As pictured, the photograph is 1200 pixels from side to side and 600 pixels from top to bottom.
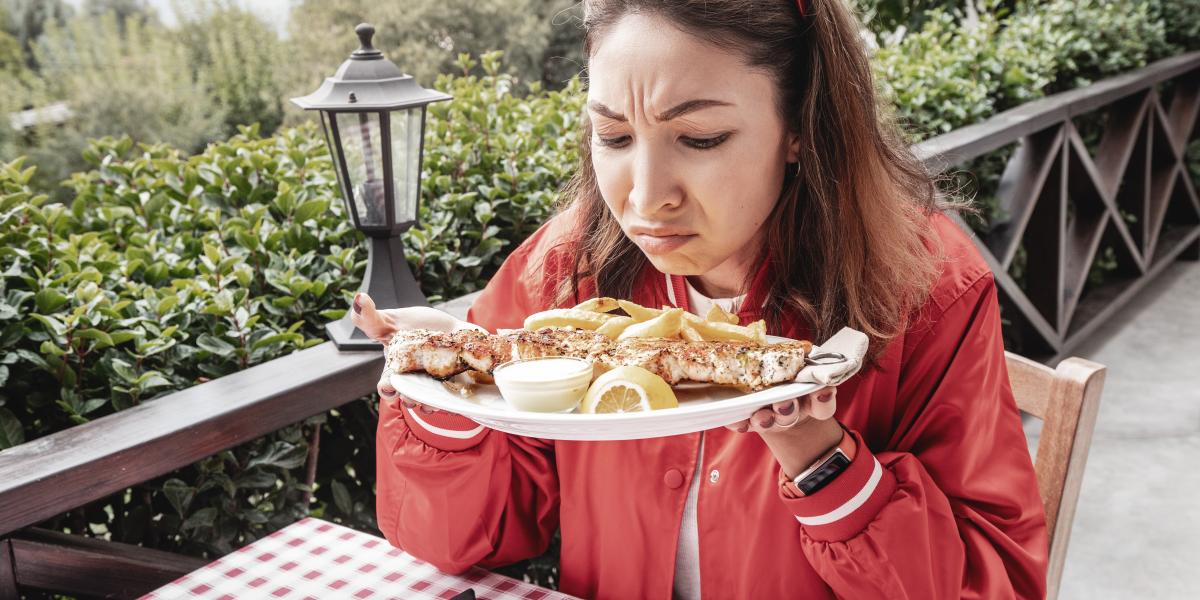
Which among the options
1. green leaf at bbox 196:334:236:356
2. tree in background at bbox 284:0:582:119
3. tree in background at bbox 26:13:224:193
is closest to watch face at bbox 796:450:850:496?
green leaf at bbox 196:334:236:356

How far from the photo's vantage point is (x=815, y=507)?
1174mm

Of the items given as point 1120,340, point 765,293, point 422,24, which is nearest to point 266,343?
point 765,293

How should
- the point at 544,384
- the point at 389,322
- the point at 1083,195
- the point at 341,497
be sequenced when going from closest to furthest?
1. the point at 544,384
2. the point at 389,322
3. the point at 341,497
4. the point at 1083,195

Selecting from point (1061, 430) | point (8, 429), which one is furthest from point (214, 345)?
point (1061, 430)

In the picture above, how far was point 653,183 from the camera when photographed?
1180 mm

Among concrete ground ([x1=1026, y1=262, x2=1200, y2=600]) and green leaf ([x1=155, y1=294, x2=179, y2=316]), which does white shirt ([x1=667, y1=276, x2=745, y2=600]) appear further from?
concrete ground ([x1=1026, y1=262, x2=1200, y2=600])

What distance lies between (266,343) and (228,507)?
1.04ft

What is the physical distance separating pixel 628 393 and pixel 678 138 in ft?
1.14

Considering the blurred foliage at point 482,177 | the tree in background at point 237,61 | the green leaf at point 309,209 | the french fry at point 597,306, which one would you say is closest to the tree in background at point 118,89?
the tree in background at point 237,61

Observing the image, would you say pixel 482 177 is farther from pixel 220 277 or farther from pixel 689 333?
pixel 689 333

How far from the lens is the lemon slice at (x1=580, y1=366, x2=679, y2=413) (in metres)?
1.04

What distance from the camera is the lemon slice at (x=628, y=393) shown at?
1.04 metres

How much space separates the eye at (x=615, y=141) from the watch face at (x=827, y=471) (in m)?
0.47

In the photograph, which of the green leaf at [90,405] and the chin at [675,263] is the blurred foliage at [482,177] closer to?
the green leaf at [90,405]
